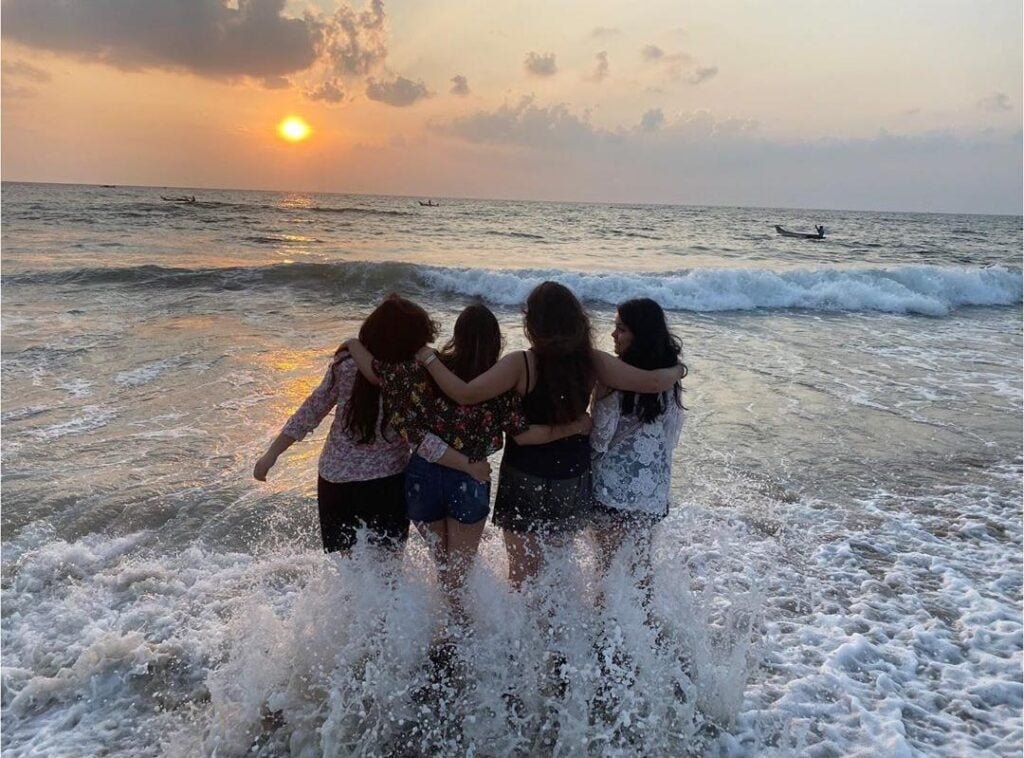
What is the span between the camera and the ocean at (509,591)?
3279 millimetres

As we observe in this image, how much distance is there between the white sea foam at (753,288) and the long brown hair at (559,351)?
49.7 feet

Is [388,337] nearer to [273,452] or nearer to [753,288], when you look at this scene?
[273,452]

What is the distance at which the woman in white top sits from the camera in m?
3.31

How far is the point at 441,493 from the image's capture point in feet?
10.8

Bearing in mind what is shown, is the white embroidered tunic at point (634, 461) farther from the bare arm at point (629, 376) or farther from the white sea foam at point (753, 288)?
the white sea foam at point (753, 288)

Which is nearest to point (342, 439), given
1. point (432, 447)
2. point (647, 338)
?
point (432, 447)

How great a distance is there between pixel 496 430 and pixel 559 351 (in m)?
0.49

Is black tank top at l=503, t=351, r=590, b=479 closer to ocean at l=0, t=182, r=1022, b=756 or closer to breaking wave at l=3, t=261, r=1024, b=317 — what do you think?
ocean at l=0, t=182, r=1022, b=756

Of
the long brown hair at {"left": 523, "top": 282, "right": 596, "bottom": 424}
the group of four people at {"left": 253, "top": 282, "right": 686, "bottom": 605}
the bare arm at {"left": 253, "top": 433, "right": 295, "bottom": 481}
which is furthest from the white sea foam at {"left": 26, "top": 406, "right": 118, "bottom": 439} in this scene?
the long brown hair at {"left": 523, "top": 282, "right": 596, "bottom": 424}

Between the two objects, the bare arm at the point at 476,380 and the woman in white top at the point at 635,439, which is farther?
the woman in white top at the point at 635,439

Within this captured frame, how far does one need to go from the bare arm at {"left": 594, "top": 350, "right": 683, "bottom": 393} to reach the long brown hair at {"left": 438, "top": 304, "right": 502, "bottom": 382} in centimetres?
52

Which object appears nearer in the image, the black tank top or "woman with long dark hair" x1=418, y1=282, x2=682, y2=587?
"woman with long dark hair" x1=418, y1=282, x2=682, y2=587

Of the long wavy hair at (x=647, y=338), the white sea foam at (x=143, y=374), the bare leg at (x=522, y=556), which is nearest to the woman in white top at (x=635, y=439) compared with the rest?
the long wavy hair at (x=647, y=338)

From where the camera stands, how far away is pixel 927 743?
3303mm
